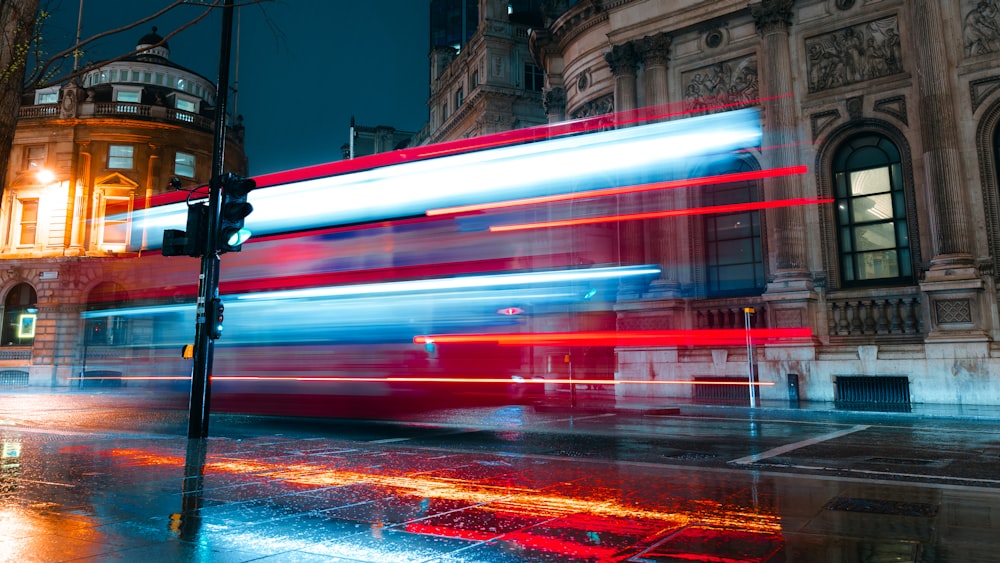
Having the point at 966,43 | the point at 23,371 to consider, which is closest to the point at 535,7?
the point at 966,43

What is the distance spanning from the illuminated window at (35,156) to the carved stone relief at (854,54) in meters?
44.8

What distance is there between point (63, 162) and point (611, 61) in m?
36.2

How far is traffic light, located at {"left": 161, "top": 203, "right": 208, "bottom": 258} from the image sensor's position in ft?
35.1

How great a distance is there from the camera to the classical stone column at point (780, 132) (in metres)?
22.2

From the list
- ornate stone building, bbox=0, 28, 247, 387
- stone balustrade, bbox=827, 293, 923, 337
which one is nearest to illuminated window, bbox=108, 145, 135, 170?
ornate stone building, bbox=0, 28, 247, 387

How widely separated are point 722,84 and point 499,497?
21.9 m

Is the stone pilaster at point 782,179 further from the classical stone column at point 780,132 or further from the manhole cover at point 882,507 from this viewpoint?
the manhole cover at point 882,507

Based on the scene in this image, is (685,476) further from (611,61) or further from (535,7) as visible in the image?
(535,7)

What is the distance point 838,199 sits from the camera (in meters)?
22.4

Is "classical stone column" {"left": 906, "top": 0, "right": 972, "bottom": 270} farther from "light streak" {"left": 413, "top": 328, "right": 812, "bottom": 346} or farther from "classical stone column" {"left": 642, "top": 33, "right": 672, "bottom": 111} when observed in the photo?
"classical stone column" {"left": 642, "top": 33, "right": 672, "bottom": 111}

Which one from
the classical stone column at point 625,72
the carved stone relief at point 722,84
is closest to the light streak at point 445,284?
the carved stone relief at point 722,84

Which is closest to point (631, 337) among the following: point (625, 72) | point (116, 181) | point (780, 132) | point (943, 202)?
point (780, 132)

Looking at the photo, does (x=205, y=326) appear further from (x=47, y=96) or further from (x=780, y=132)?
(x=47, y=96)

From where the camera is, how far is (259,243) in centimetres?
1288
